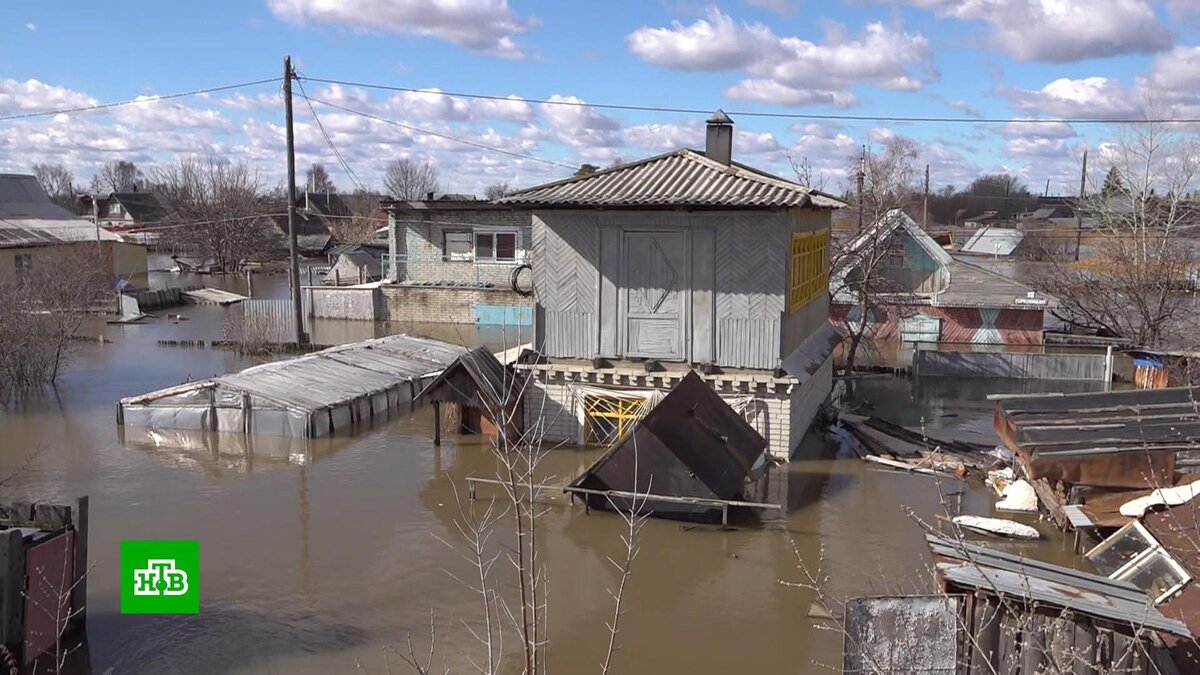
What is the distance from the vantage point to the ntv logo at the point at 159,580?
36.2ft

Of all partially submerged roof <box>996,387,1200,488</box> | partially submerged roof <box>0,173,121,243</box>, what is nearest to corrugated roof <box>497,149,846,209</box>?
partially submerged roof <box>996,387,1200,488</box>

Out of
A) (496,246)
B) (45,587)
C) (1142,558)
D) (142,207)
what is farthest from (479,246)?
(142,207)

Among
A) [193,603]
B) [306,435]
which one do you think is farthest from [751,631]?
[306,435]

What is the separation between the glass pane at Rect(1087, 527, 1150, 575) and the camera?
36.3 ft

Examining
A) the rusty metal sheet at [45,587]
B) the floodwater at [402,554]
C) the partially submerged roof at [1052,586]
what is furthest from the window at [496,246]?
the partially submerged roof at [1052,586]

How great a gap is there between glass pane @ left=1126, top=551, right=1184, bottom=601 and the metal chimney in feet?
34.7

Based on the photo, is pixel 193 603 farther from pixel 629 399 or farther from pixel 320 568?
pixel 629 399

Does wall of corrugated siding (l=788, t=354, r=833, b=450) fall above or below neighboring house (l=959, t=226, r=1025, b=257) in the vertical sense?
below

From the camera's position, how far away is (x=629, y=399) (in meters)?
16.6

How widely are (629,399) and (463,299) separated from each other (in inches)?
708

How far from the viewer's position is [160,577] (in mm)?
11789

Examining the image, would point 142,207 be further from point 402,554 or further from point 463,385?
point 402,554

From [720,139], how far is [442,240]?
1766 centimetres

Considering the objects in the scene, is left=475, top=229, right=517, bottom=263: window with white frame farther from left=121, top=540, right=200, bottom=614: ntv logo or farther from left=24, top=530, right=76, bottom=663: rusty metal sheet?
left=24, top=530, right=76, bottom=663: rusty metal sheet
